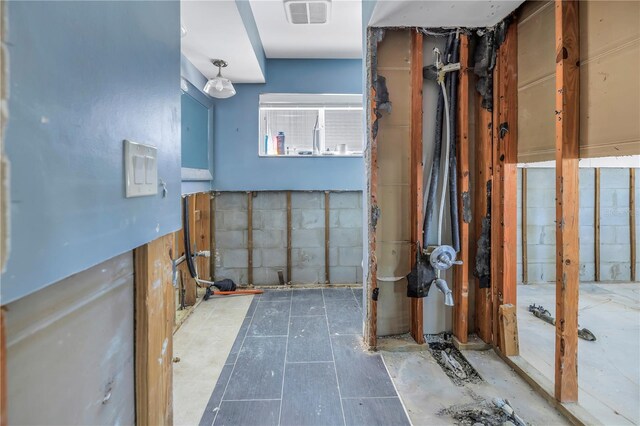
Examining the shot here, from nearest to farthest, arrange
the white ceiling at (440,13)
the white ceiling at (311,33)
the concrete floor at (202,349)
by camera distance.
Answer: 1. the concrete floor at (202,349)
2. the white ceiling at (440,13)
3. the white ceiling at (311,33)

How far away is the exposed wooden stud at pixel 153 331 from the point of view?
76 cm

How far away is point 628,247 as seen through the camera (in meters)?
4.38

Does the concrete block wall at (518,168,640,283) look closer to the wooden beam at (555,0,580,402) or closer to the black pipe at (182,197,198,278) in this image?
the wooden beam at (555,0,580,402)

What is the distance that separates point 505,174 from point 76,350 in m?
2.59

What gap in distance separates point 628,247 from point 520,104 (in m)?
3.59

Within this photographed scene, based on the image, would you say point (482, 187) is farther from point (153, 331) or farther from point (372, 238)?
point (153, 331)

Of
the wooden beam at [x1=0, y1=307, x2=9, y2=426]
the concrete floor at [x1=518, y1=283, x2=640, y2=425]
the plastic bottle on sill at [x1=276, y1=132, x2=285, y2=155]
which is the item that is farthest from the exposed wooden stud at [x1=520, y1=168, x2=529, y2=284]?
the wooden beam at [x1=0, y1=307, x2=9, y2=426]

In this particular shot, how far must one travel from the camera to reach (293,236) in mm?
4250

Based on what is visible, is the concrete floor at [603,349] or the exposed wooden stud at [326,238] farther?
the exposed wooden stud at [326,238]

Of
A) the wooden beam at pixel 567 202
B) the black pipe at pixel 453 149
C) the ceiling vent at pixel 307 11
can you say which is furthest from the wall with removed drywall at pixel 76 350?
the ceiling vent at pixel 307 11

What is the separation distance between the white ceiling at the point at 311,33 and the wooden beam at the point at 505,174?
4.71 feet

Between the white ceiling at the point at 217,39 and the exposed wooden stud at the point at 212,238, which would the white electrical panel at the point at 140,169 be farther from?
the exposed wooden stud at the point at 212,238

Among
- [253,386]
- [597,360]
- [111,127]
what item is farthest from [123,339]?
[597,360]

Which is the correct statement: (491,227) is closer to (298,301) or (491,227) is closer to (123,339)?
(298,301)
